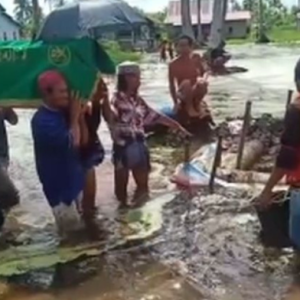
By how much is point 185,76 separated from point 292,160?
7.27 m

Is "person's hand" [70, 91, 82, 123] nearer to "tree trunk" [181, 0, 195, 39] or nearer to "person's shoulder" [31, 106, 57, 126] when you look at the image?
"person's shoulder" [31, 106, 57, 126]

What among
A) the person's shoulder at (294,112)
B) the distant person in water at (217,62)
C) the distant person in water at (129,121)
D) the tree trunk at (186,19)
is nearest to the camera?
the person's shoulder at (294,112)

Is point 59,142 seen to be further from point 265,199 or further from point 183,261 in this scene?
point 265,199

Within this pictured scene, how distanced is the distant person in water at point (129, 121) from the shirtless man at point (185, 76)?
3.87 m

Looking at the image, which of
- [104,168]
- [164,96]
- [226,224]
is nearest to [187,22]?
[164,96]

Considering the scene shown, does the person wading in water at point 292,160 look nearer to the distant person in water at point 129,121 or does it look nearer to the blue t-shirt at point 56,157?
the blue t-shirt at point 56,157

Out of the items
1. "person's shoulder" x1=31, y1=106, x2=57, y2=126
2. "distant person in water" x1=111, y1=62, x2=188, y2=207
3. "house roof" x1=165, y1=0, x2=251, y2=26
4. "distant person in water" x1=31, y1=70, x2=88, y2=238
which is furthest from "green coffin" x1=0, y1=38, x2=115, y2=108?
"house roof" x1=165, y1=0, x2=251, y2=26

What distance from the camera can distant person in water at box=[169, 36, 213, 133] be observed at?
11859mm

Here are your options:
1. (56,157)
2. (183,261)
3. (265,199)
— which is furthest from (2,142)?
(265,199)

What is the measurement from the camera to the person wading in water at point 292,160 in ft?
15.9

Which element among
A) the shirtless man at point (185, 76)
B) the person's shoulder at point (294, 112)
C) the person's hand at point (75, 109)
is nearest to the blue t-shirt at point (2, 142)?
the person's hand at point (75, 109)

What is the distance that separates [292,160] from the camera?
4.89 meters

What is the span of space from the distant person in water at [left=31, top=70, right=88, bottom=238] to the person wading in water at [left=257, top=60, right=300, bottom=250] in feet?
5.80

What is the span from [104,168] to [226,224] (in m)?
3.29
